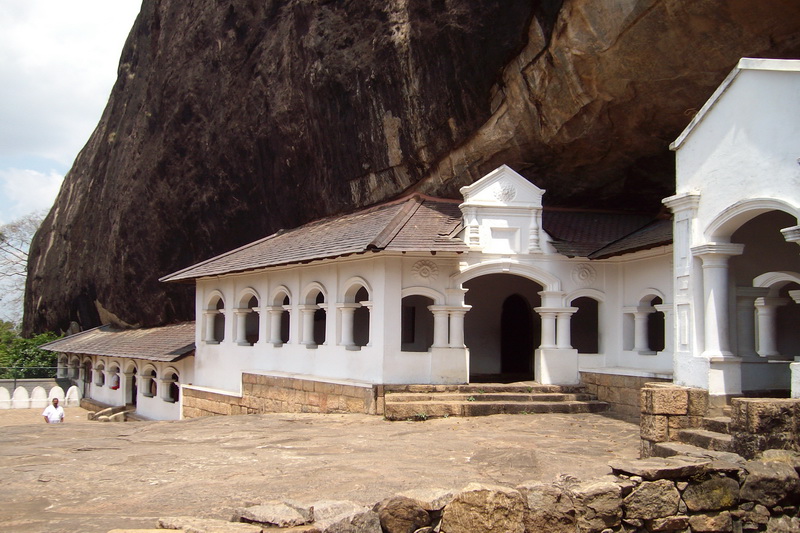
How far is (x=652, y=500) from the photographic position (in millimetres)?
6598

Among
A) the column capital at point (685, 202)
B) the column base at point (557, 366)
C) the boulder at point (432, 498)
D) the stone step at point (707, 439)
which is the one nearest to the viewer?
the boulder at point (432, 498)

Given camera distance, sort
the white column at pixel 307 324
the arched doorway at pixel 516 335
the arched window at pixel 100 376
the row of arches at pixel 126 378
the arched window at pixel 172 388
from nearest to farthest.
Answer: the white column at pixel 307 324 < the arched doorway at pixel 516 335 < the arched window at pixel 172 388 < the row of arches at pixel 126 378 < the arched window at pixel 100 376

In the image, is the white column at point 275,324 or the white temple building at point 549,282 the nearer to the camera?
the white temple building at point 549,282

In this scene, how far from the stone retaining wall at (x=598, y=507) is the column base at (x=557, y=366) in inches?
314

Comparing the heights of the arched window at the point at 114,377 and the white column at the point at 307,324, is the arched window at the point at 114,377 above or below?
below

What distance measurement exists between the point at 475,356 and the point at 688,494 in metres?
12.3

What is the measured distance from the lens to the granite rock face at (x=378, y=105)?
13828 mm

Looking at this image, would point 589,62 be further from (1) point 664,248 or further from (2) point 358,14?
(2) point 358,14

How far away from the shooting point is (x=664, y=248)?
14.2 m

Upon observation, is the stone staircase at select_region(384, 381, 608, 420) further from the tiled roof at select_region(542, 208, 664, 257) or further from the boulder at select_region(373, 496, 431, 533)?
the boulder at select_region(373, 496, 431, 533)

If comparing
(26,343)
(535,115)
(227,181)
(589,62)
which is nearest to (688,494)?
(589,62)

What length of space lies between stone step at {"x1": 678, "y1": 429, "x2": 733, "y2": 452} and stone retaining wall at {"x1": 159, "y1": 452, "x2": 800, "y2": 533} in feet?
2.09

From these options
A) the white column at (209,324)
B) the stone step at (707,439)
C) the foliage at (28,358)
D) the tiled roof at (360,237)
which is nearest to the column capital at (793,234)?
the stone step at (707,439)

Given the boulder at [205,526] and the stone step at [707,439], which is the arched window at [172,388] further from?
the boulder at [205,526]
